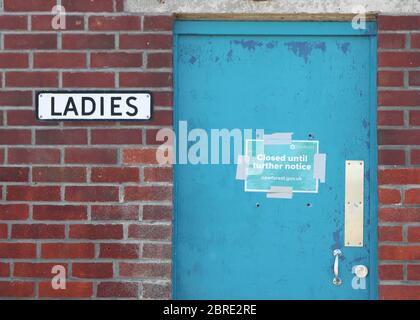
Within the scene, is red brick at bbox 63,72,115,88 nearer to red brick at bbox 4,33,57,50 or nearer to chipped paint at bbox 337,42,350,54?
red brick at bbox 4,33,57,50

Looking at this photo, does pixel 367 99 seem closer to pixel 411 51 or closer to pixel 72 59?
pixel 411 51

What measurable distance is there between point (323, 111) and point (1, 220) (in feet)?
6.60

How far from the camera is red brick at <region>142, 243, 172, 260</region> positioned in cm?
415

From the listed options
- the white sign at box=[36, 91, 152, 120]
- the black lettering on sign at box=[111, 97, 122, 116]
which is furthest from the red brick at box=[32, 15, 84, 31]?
the black lettering on sign at box=[111, 97, 122, 116]

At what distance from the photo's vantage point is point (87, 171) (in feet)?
13.7

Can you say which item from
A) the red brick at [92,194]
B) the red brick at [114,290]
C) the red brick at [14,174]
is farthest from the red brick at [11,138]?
the red brick at [114,290]

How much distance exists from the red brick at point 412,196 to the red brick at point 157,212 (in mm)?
1375

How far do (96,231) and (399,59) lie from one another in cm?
203

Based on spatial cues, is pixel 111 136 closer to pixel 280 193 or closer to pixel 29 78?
pixel 29 78


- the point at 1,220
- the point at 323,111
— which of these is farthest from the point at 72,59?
the point at 323,111

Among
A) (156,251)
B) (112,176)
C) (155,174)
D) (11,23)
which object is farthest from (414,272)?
(11,23)

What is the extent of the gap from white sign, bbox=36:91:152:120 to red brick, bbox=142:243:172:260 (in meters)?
0.75

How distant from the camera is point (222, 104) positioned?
4.29 metres

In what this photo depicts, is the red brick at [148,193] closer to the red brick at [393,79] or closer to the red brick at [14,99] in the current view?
the red brick at [14,99]
